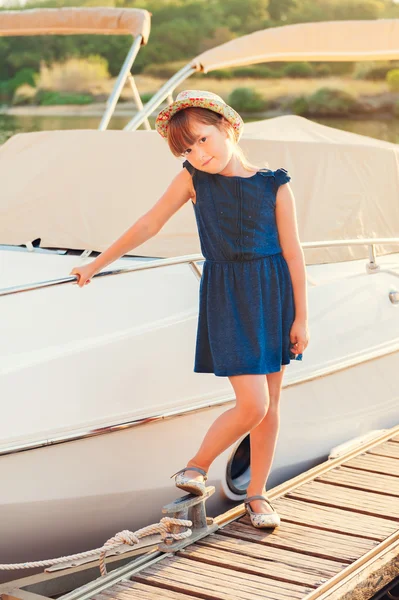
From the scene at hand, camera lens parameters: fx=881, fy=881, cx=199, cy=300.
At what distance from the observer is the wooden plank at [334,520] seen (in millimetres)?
3035

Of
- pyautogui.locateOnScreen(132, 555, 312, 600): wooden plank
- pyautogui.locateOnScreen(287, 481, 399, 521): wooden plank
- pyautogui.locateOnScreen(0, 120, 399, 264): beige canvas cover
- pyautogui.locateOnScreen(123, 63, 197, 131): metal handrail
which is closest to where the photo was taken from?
pyautogui.locateOnScreen(132, 555, 312, 600): wooden plank

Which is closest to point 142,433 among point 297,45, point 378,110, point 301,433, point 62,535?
point 62,535

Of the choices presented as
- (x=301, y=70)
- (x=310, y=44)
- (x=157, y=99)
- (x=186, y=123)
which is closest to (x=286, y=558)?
(x=186, y=123)

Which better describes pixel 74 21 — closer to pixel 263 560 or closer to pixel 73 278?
pixel 73 278

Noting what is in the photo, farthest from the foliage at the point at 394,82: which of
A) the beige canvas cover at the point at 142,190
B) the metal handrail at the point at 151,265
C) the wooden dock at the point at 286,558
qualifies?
the wooden dock at the point at 286,558

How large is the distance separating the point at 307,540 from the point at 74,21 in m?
4.11

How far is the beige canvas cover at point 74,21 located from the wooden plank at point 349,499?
3385 mm

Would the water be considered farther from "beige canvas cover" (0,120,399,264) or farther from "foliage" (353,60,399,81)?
"beige canvas cover" (0,120,399,264)

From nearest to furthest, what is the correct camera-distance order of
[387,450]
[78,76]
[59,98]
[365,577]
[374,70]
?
[365,577] → [387,450] → [78,76] → [374,70] → [59,98]

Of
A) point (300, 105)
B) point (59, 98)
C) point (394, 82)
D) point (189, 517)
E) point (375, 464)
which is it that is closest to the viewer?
point (189, 517)

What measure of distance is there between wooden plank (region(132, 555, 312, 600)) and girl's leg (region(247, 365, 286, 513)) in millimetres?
328

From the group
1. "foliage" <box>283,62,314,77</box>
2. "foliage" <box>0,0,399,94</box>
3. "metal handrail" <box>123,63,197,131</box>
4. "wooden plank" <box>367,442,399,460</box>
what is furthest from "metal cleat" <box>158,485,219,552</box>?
"foliage" <box>283,62,314,77</box>

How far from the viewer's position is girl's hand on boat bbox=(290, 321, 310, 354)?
279cm

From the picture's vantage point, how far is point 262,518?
2.98m
